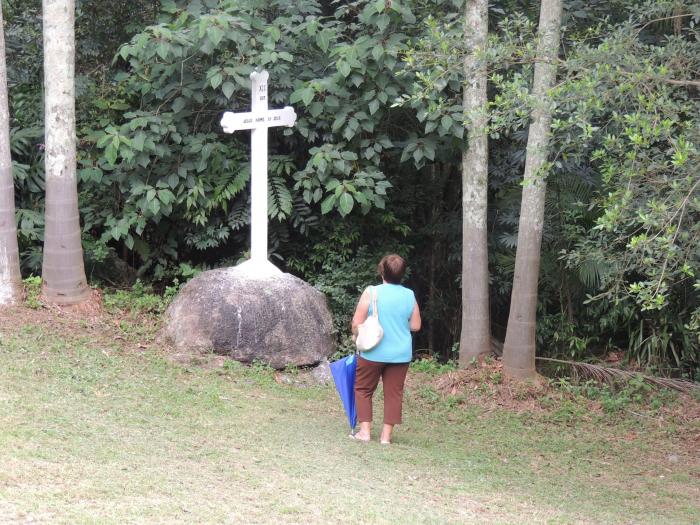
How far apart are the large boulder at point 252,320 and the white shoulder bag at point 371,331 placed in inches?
114

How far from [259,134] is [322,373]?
2.79 metres

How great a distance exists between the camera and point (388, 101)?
418 inches

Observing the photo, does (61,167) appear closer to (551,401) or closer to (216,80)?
(216,80)

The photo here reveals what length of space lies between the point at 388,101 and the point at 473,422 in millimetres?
3786

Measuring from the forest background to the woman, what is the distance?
91.7 inches

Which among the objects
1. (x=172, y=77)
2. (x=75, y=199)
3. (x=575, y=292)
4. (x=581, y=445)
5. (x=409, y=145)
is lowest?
(x=581, y=445)

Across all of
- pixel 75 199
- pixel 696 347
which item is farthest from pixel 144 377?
pixel 696 347

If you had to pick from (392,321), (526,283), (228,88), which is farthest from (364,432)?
(228,88)

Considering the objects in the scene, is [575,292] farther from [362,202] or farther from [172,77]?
[172,77]

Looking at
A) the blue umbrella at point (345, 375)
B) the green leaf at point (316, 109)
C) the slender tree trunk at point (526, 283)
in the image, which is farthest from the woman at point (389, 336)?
the green leaf at point (316, 109)

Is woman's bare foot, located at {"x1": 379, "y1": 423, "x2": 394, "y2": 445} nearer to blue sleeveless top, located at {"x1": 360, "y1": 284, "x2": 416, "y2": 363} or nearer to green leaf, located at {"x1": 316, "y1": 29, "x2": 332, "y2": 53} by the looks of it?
blue sleeveless top, located at {"x1": 360, "y1": 284, "x2": 416, "y2": 363}

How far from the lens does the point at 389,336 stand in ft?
24.1

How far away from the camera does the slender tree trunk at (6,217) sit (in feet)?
33.8

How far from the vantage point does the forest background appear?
410 inches
